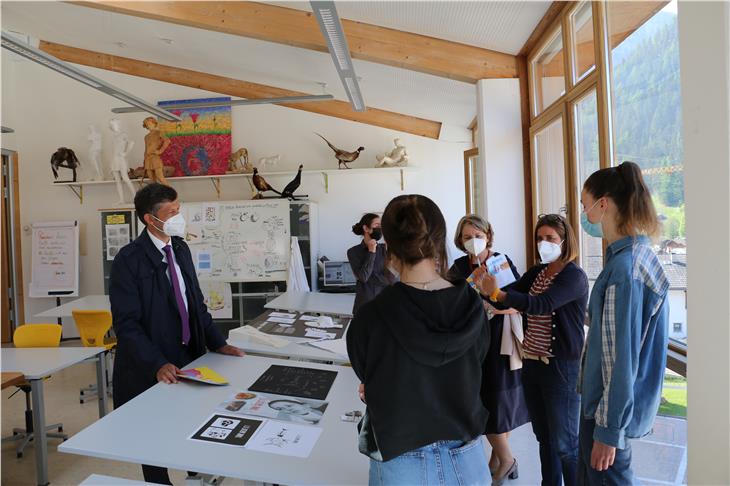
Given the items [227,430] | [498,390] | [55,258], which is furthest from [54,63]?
[55,258]

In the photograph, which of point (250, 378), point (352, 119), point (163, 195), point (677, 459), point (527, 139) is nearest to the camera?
point (250, 378)

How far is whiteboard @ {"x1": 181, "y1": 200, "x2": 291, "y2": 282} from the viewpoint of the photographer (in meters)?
5.85

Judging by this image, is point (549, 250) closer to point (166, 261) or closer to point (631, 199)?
point (631, 199)

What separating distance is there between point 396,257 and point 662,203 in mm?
1582

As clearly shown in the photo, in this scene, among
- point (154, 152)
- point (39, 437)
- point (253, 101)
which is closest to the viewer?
point (39, 437)

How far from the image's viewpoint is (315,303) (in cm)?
372

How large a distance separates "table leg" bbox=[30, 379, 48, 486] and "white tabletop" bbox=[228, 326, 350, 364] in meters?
1.29

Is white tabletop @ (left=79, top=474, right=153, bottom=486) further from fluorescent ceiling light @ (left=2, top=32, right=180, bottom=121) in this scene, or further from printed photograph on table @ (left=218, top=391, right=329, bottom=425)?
fluorescent ceiling light @ (left=2, top=32, right=180, bottom=121)

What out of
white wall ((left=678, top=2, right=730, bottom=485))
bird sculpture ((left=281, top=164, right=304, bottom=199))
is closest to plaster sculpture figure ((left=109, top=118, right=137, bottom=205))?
bird sculpture ((left=281, top=164, right=304, bottom=199))

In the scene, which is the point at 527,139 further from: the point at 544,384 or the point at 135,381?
the point at 135,381

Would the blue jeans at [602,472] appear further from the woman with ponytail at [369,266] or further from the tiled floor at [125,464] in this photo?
the woman with ponytail at [369,266]

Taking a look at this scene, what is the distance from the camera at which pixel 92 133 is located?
648 cm

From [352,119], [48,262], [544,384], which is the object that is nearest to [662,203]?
[544,384]

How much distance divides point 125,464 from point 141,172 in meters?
4.58
